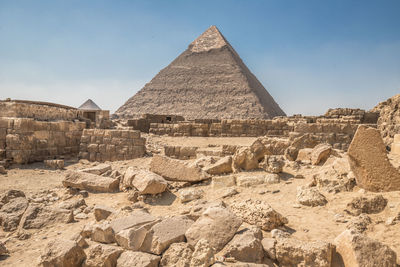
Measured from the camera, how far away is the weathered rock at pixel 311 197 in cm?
367

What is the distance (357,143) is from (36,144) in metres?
8.16

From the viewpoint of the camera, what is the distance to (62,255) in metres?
2.68

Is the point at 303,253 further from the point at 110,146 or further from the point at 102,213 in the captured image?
Result: the point at 110,146

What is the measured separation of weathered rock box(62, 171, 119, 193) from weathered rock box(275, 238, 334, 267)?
3340 millimetres

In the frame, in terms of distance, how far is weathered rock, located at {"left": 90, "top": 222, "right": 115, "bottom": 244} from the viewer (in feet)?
10.0

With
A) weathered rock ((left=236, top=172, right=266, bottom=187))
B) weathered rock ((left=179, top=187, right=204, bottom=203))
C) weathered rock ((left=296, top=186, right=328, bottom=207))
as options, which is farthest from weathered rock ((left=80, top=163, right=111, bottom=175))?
weathered rock ((left=296, top=186, right=328, bottom=207))

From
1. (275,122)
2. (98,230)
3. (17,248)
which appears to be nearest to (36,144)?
(17,248)

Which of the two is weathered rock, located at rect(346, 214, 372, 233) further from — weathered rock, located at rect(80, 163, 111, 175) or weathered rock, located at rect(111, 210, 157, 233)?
weathered rock, located at rect(80, 163, 111, 175)

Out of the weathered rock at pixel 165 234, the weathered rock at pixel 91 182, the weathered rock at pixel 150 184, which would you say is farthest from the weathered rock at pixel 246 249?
the weathered rock at pixel 91 182

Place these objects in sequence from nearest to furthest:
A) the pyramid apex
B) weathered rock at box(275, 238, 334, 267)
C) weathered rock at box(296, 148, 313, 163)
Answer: weathered rock at box(275, 238, 334, 267)
weathered rock at box(296, 148, 313, 163)
the pyramid apex

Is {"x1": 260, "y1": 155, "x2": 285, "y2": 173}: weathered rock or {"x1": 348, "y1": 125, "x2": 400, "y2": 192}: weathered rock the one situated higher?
{"x1": 348, "y1": 125, "x2": 400, "y2": 192}: weathered rock

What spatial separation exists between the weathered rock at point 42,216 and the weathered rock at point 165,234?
1768 mm

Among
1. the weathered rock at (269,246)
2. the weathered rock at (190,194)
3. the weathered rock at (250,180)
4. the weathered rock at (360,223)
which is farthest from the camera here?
the weathered rock at (250,180)

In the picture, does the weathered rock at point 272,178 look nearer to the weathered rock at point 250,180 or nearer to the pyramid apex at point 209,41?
the weathered rock at point 250,180
